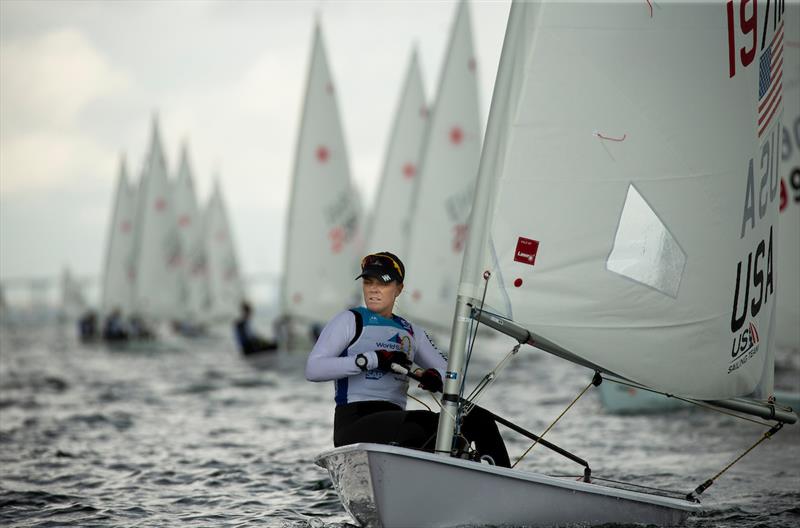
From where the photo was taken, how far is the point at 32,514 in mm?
5723

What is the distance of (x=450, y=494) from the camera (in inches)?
170

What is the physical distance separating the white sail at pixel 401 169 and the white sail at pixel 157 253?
14528 mm

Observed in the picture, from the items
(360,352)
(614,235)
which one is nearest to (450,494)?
(360,352)

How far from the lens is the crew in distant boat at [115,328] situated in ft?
112

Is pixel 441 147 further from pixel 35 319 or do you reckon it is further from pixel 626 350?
pixel 35 319

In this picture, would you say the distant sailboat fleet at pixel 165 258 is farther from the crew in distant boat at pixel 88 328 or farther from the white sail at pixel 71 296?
the white sail at pixel 71 296

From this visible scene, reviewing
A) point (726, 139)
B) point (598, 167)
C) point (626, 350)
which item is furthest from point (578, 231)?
point (726, 139)

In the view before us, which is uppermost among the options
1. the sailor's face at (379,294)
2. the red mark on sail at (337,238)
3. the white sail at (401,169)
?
the white sail at (401,169)

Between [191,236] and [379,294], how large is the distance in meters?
33.4

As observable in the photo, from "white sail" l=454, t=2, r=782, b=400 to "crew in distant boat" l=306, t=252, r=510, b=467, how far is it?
0.41 metres

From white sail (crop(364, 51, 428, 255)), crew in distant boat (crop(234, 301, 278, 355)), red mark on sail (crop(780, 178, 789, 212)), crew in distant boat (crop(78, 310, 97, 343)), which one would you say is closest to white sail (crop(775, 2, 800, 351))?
red mark on sail (crop(780, 178, 789, 212))

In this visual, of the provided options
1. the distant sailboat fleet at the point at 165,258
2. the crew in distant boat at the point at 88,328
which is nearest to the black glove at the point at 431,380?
the distant sailboat fleet at the point at 165,258

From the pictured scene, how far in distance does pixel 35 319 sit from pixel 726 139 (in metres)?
113

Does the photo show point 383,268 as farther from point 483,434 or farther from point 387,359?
point 483,434
